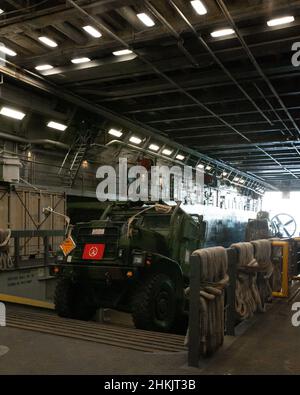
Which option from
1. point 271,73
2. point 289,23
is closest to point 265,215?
point 271,73

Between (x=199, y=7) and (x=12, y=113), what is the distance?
592 cm

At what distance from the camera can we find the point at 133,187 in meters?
15.0

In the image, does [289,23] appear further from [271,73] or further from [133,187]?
[133,187]

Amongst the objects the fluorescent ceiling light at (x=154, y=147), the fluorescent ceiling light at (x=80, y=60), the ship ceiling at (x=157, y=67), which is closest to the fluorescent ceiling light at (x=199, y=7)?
the ship ceiling at (x=157, y=67)

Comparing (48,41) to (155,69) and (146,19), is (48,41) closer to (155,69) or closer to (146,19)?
(146,19)

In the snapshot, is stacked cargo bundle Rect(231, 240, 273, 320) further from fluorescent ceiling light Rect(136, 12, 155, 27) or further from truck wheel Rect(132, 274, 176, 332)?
fluorescent ceiling light Rect(136, 12, 155, 27)

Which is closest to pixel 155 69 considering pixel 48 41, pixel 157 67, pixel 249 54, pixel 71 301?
pixel 157 67

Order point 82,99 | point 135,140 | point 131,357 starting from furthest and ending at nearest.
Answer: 1. point 135,140
2. point 82,99
3. point 131,357

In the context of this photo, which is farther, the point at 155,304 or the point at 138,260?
the point at 155,304

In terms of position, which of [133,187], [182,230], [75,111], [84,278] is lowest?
[84,278]

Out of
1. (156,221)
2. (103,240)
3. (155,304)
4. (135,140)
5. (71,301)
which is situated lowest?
(71,301)

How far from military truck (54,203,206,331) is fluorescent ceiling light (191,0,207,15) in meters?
3.43

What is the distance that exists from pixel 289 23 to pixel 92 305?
6.07m

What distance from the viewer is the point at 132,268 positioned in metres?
5.95
